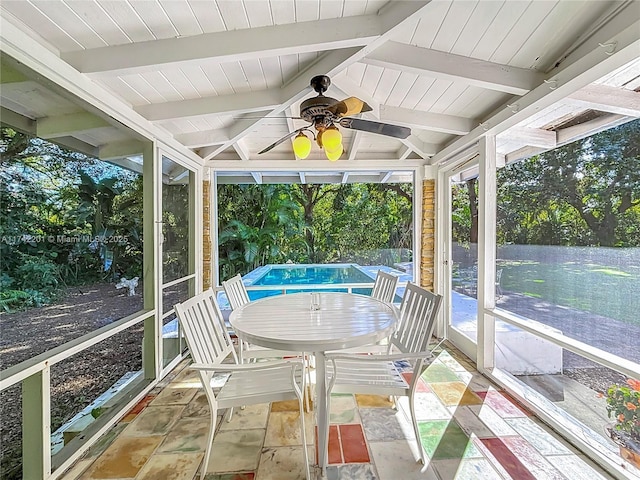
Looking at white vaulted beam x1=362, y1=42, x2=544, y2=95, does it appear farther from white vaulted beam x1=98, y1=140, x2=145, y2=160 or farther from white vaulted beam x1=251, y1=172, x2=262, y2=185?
white vaulted beam x1=251, y1=172, x2=262, y2=185

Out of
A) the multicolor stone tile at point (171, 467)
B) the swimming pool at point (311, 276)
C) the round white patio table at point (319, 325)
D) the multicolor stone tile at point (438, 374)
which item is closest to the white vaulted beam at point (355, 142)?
the swimming pool at point (311, 276)

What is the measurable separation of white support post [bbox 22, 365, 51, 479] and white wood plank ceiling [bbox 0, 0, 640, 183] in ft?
4.47

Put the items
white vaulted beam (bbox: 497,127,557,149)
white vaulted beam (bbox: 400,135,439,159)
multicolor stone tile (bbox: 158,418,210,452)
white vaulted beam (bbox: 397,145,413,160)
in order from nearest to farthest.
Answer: multicolor stone tile (bbox: 158,418,210,452) → white vaulted beam (bbox: 497,127,557,149) → white vaulted beam (bbox: 400,135,439,159) → white vaulted beam (bbox: 397,145,413,160)

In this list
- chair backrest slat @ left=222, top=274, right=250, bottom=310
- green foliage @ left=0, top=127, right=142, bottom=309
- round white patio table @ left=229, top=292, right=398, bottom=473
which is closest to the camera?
green foliage @ left=0, top=127, right=142, bottom=309

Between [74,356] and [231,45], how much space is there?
6.81 feet

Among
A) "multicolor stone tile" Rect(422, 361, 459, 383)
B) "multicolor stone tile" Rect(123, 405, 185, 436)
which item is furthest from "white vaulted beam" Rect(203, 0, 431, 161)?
"multicolor stone tile" Rect(422, 361, 459, 383)

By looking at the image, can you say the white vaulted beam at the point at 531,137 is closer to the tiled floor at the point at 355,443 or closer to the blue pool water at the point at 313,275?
the tiled floor at the point at 355,443

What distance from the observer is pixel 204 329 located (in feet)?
6.76

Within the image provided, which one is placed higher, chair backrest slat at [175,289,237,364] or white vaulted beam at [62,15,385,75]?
white vaulted beam at [62,15,385,75]

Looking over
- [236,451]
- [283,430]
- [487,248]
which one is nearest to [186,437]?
[236,451]

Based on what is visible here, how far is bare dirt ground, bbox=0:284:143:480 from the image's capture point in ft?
5.05

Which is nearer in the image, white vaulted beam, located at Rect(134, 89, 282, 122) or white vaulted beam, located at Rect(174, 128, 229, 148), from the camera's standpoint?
white vaulted beam, located at Rect(134, 89, 282, 122)

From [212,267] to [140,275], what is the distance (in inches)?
56.9

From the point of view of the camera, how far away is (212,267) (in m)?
4.15
